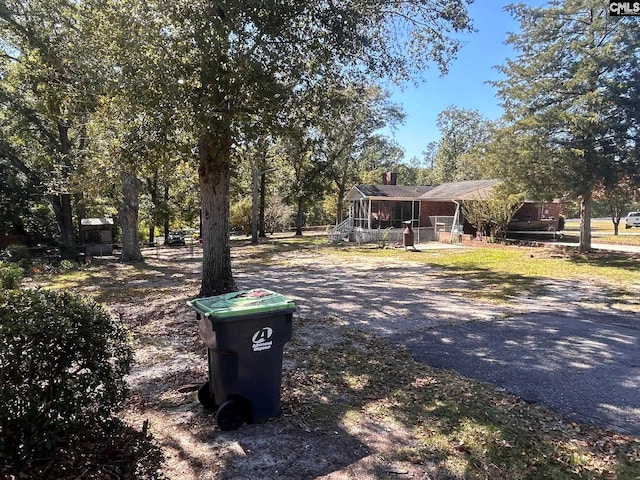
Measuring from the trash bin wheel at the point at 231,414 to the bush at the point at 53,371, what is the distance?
2.44 ft

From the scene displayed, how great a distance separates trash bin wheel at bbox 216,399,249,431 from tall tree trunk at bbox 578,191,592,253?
48.6ft

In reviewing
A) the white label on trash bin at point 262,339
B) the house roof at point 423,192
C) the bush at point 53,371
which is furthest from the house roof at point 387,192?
the bush at point 53,371

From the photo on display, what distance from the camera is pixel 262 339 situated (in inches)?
121

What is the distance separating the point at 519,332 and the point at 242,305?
4.60 m

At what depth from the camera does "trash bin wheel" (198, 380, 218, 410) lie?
3379mm

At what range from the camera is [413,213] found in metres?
26.9

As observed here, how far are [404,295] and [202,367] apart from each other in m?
5.34

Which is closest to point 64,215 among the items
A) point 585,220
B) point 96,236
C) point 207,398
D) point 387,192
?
point 96,236

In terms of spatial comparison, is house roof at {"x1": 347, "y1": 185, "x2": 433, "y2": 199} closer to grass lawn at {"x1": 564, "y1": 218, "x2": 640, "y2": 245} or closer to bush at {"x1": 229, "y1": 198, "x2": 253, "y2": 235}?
grass lawn at {"x1": 564, "y1": 218, "x2": 640, "y2": 245}

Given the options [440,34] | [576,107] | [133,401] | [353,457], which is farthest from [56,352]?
[576,107]

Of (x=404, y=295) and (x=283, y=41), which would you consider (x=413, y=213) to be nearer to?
(x=404, y=295)

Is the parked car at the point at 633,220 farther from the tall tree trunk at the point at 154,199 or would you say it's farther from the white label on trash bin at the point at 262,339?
the white label on trash bin at the point at 262,339

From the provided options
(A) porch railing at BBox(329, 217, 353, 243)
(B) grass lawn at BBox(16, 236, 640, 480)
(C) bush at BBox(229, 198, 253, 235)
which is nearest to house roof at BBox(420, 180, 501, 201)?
(A) porch railing at BBox(329, 217, 353, 243)

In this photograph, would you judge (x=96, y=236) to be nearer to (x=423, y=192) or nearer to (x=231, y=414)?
(x=231, y=414)
